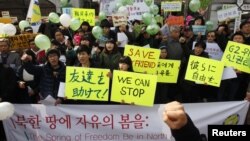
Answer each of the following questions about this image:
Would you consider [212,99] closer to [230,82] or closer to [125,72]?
[230,82]

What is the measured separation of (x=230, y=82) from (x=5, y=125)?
3.33m

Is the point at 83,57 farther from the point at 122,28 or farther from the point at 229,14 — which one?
the point at 229,14

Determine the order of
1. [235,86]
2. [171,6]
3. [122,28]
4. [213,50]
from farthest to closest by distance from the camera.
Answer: [171,6] < [122,28] < [213,50] < [235,86]

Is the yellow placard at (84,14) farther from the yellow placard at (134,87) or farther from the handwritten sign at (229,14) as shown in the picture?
the yellow placard at (134,87)

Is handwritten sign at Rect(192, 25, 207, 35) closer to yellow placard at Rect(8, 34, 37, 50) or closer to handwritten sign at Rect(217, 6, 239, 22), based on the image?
handwritten sign at Rect(217, 6, 239, 22)

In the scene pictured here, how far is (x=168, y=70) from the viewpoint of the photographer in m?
5.34

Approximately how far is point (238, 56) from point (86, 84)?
7.25 ft

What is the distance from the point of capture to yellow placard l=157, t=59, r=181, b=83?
532cm

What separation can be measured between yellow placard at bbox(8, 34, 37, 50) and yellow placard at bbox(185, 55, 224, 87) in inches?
125

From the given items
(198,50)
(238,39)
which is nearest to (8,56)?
(198,50)

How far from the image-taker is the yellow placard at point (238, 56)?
5223 millimetres

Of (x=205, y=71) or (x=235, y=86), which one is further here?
(x=235, y=86)

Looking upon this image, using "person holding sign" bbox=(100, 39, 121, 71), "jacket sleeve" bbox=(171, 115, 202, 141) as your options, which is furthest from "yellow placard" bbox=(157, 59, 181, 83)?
"jacket sleeve" bbox=(171, 115, 202, 141)

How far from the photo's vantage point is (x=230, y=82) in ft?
18.8
